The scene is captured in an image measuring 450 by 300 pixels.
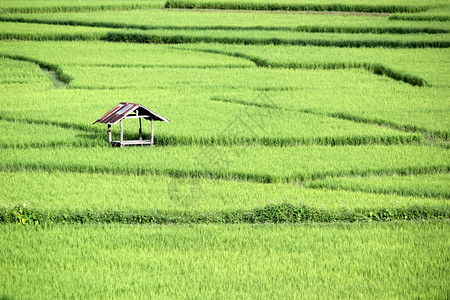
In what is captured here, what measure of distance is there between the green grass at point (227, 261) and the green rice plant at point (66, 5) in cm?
2484

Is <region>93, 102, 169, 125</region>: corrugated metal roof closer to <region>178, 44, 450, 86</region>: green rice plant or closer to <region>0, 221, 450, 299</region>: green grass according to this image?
<region>0, 221, 450, 299</region>: green grass

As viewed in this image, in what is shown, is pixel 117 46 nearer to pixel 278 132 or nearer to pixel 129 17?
pixel 129 17

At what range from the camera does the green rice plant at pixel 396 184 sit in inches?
373

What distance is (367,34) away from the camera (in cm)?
2484

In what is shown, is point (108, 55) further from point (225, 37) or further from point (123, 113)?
point (123, 113)

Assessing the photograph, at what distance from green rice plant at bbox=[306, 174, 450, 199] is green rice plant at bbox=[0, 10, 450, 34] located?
54.2 feet

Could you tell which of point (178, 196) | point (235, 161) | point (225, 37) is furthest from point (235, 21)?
point (178, 196)

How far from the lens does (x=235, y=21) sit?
89.9 ft

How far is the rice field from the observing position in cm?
674

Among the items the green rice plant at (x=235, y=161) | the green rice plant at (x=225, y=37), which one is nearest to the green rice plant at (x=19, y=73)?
the green rice plant at (x=225, y=37)

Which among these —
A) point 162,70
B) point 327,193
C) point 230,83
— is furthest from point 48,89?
point 327,193

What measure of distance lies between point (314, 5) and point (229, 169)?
2313 cm

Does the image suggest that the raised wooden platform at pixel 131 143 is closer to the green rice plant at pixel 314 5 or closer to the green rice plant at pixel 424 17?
the green rice plant at pixel 424 17

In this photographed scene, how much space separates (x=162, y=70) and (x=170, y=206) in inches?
437
